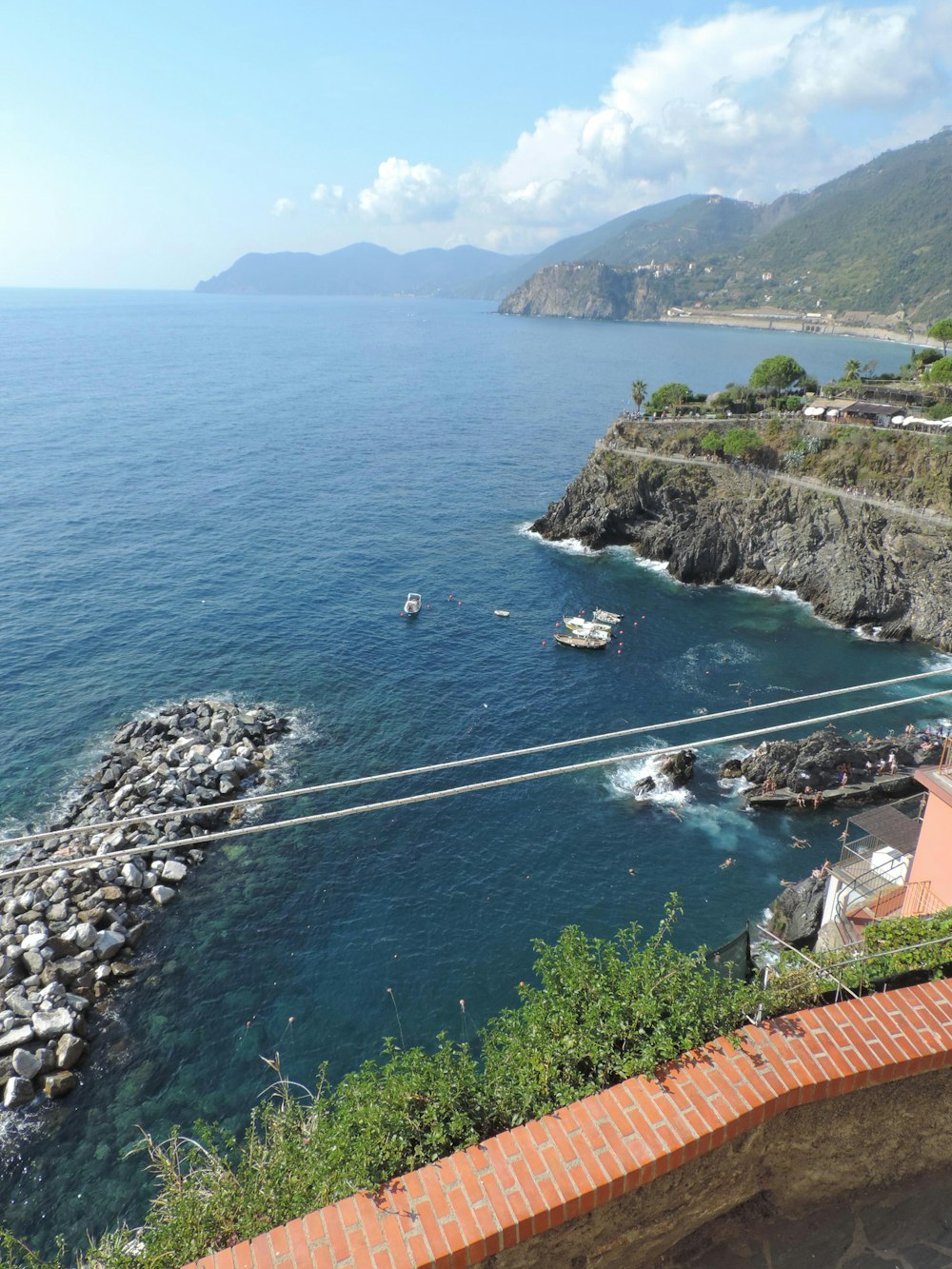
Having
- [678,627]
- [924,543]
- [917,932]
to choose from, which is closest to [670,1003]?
[917,932]

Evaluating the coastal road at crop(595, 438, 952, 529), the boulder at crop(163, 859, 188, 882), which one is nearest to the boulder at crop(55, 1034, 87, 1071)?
the boulder at crop(163, 859, 188, 882)

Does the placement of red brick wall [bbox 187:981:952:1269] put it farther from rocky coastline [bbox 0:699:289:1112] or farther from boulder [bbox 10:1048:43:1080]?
boulder [bbox 10:1048:43:1080]

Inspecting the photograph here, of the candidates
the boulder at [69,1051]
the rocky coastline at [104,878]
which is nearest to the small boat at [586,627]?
the rocky coastline at [104,878]

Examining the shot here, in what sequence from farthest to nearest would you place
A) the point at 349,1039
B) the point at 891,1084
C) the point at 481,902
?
the point at 481,902
the point at 349,1039
the point at 891,1084

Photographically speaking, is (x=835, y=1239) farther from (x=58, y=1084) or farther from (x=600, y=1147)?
(x=58, y=1084)

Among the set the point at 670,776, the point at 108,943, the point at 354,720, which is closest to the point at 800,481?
the point at 670,776

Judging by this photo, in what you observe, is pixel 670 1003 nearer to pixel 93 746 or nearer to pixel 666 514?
pixel 93 746
